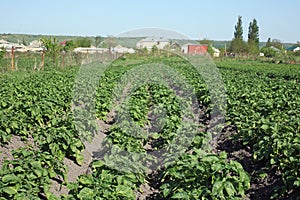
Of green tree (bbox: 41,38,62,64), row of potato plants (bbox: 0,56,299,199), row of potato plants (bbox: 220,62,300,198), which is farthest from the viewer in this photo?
green tree (bbox: 41,38,62,64)

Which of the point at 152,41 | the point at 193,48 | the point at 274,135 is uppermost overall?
the point at 152,41

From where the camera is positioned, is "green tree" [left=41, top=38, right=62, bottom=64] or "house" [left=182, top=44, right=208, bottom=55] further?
"house" [left=182, top=44, right=208, bottom=55]

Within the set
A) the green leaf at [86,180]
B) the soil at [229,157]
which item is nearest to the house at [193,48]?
the soil at [229,157]

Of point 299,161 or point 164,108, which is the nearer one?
point 299,161

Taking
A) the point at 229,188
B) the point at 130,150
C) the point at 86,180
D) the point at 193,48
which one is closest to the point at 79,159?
the point at 130,150

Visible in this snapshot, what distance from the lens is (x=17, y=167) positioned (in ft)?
15.6

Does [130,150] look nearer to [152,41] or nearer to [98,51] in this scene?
[98,51]

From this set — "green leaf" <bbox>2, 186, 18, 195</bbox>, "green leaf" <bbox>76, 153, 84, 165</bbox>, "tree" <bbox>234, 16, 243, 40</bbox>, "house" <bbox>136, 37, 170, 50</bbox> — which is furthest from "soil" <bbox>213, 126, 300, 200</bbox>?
"tree" <bbox>234, 16, 243, 40</bbox>

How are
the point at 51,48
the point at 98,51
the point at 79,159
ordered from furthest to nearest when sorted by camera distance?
the point at 98,51 < the point at 51,48 < the point at 79,159

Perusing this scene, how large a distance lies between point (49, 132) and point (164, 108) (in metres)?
4.29

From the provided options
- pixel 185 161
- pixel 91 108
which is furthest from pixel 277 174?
pixel 91 108

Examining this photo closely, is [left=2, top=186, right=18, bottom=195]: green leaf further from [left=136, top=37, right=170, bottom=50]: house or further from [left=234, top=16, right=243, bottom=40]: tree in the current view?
[left=234, top=16, right=243, bottom=40]: tree

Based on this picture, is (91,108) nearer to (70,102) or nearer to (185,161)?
(70,102)

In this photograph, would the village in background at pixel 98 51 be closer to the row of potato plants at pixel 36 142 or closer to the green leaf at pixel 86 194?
the row of potato plants at pixel 36 142
